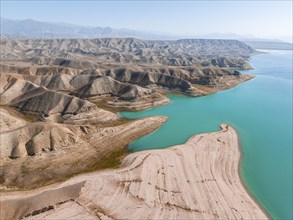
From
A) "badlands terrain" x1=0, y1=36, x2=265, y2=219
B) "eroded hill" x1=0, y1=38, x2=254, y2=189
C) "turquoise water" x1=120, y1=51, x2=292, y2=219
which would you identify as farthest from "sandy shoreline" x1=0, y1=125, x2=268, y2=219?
"eroded hill" x1=0, y1=38, x2=254, y2=189

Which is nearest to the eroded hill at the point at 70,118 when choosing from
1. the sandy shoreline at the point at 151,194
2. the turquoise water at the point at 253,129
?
the turquoise water at the point at 253,129

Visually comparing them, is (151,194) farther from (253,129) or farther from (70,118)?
(253,129)

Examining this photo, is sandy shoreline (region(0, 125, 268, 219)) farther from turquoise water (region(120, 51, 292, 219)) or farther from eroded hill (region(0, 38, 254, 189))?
eroded hill (region(0, 38, 254, 189))

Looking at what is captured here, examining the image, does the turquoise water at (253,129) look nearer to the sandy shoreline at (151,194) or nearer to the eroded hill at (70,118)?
the sandy shoreline at (151,194)

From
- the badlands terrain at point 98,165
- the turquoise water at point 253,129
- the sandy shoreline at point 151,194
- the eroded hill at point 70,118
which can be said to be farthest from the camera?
the eroded hill at point 70,118

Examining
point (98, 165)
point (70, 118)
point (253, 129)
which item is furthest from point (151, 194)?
point (253, 129)

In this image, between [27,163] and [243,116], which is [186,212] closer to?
[27,163]
